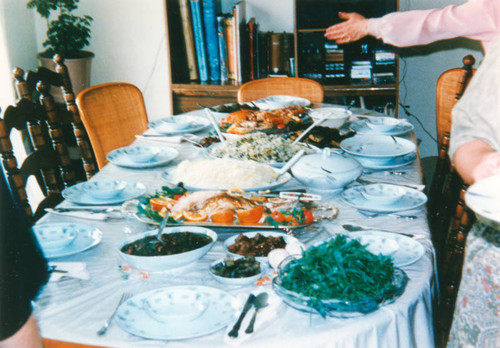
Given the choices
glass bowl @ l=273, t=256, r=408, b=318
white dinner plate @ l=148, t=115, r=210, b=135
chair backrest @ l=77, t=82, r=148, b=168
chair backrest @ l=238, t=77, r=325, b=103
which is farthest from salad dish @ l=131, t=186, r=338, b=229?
chair backrest @ l=238, t=77, r=325, b=103

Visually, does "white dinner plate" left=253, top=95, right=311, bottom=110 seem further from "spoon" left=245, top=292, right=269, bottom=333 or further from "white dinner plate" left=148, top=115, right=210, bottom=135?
"spoon" left=245, top=292, right=269, bottom=333

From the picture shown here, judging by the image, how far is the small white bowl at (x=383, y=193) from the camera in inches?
56.8

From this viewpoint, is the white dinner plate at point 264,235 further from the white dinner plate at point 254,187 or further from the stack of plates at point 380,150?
the stack of plates at point 380,150

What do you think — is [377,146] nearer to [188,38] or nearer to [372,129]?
[372,129]

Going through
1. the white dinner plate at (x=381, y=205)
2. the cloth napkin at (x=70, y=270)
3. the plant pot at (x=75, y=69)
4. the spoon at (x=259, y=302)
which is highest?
the plant pot at (x=75, y=69)

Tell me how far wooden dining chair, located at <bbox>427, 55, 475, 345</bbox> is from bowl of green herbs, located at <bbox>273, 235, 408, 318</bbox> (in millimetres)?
779

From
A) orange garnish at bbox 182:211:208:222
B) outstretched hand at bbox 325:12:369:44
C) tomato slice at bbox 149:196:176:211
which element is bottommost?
orange garnish at bbox 182:211:208:222

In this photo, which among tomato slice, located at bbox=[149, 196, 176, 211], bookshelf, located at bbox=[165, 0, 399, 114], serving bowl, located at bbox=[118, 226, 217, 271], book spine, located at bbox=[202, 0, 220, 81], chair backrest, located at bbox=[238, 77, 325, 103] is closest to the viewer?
serving bowl, located at bbox=[118, 226, 217, 271]

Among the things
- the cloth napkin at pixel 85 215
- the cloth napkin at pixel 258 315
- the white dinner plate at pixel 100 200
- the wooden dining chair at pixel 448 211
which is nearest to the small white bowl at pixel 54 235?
the cloth napkin at pixel 85 215

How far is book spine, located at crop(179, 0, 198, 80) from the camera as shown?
11.2 ft

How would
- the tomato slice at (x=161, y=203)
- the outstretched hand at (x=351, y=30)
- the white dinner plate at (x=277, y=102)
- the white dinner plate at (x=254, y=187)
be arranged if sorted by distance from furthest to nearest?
the white dinner plate at (x=277, y=102) → the outstretched hand at (x=351, y=30) → the white dinner plate at (x=254, y=187) → the tomato slice at (x=161, y=203)

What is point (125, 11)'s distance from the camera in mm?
3771

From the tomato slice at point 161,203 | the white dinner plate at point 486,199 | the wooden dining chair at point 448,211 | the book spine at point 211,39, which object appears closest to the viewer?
the white dinner plate at point 486,199

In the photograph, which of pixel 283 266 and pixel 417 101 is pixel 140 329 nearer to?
pixel 283 266
